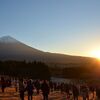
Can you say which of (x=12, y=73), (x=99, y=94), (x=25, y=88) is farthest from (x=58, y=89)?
(x=12, y=73)

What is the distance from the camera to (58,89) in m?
50.6

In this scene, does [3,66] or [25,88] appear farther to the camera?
[3,66]

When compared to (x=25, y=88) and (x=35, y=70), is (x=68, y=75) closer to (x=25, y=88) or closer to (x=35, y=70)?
(x=35, y=70)

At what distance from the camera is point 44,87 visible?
81.0ft

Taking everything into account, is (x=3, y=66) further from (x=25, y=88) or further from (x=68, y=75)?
(x=25, y=88)

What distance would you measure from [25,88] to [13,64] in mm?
83727

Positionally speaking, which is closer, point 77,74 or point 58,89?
point 58,89

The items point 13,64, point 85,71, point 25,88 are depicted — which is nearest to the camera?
point 25,88

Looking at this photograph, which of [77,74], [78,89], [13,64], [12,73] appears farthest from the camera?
[77,74]

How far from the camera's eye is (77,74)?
126 metres

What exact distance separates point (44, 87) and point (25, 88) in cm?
163

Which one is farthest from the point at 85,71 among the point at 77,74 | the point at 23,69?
the point at 23,69

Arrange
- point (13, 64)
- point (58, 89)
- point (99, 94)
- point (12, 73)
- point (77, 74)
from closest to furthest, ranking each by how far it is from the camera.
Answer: point (99, 94)
point (58, 89)
point (12, 73)
point (13, 64)
point (77, 74)

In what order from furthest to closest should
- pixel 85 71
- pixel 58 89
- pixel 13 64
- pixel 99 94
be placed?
1. pixel 85 71
2. pixel 13 64
3. pixel 58 89
4. pixel 99 94
